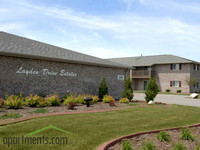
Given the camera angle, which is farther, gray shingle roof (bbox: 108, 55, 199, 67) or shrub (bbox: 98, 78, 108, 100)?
gray shingle roof (bbox: 108, 55, 199, 67)

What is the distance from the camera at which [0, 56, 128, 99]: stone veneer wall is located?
12883mm

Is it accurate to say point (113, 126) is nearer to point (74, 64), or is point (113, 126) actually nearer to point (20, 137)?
point (20, 137)

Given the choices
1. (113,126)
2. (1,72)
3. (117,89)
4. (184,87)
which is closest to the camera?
(113,126)

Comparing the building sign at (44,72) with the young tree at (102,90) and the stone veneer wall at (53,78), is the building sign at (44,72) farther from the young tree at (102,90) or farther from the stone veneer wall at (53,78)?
the young tree at (102,90)

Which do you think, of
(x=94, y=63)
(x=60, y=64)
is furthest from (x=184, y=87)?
(x=60, y=64)

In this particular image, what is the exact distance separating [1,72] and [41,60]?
296 cm

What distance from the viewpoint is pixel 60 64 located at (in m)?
15.8

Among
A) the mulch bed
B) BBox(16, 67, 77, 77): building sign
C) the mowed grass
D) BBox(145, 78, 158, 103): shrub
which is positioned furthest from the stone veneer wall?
the mulch bed

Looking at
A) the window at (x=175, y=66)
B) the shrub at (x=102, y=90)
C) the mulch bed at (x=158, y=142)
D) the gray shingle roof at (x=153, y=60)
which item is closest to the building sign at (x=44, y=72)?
the shrub at (x=102, y=90)

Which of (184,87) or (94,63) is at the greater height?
(94,63)
